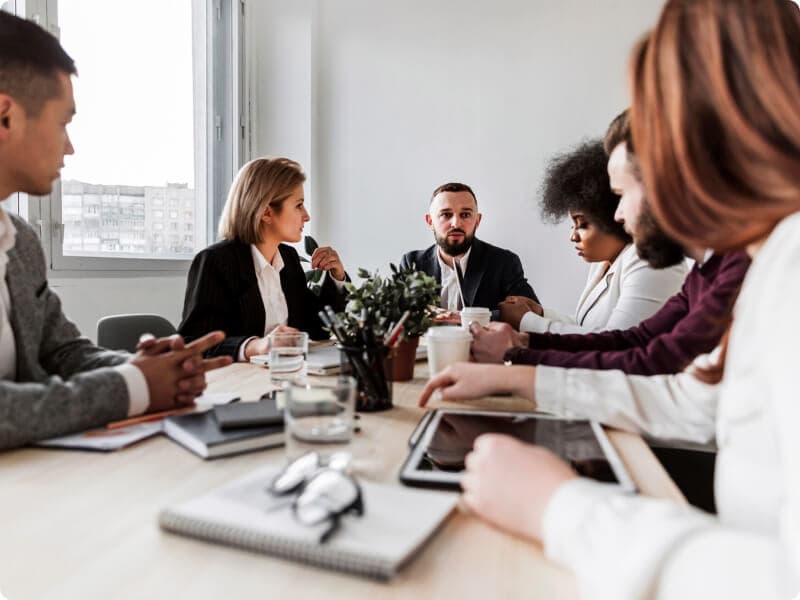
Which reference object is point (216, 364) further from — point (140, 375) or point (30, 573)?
point (30, 573)

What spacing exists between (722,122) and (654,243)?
2.71ft

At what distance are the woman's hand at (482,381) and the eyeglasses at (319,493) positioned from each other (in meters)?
0.43

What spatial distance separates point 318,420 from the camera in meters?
0.80

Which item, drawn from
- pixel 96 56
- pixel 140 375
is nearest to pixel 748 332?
pixel 140 375

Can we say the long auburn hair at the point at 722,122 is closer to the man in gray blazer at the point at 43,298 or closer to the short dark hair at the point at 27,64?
the man in gray blazer at the point at 43,298

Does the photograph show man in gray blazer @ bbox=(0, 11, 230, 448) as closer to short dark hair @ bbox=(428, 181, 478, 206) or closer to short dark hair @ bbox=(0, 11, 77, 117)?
short dark hair @ bbox=(0, 11, 77, 117)

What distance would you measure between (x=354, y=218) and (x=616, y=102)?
1.60 metres

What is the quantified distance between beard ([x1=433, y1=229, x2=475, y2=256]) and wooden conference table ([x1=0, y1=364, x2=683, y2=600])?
2.51 m

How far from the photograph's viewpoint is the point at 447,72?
11.8ft

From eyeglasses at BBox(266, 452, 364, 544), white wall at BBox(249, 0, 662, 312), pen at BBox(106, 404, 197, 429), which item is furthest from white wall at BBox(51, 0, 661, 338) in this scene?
eyeglasses at BBox(266, 452, 364, 544)

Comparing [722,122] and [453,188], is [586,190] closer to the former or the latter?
[453,188]

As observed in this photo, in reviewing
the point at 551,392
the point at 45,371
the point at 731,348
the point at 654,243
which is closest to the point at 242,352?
the point at 45,371

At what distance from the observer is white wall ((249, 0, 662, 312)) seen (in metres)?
3.41

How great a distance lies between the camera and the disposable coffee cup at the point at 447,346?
1.29 m
